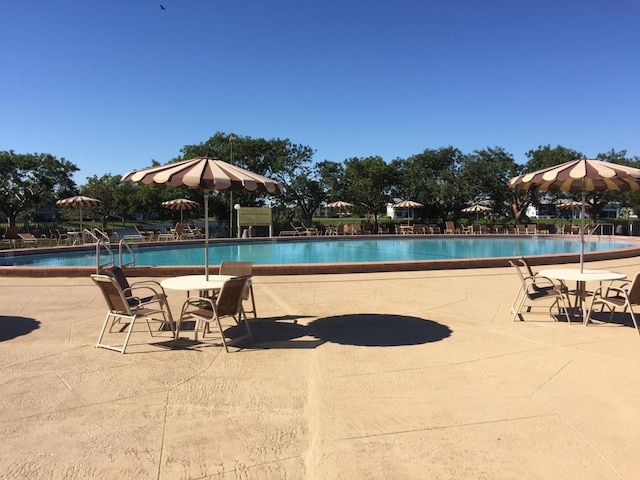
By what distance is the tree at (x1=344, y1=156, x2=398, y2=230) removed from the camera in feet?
116

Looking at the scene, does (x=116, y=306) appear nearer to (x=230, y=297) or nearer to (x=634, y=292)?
(x=230, y=297)

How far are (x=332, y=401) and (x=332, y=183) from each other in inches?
1323

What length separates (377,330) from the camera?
5629mm

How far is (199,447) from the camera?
287 cm

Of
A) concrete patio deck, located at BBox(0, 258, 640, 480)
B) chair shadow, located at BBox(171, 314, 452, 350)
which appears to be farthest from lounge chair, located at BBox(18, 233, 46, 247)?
chair shadow, located at BBox(171, 314, 452, 350)

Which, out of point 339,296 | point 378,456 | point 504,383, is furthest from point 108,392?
point 339,296

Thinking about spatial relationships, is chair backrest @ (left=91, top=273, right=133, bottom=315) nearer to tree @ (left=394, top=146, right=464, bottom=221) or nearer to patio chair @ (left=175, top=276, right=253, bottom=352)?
patio chair @ (left=175, top=276, right=253, bottom=352)

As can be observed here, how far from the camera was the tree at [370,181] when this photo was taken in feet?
116

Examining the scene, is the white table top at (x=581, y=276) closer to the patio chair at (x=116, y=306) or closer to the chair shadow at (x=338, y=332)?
the chair shadow at (x=338, y=332)

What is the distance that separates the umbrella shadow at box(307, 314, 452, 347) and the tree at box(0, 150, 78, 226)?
1397 inches

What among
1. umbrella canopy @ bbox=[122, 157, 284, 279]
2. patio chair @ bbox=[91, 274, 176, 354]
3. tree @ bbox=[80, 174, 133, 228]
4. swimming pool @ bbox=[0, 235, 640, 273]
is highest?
tree @ bbox=[80, 174, 133, 228]

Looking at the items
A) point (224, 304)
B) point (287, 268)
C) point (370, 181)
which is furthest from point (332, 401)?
point (370, 181)

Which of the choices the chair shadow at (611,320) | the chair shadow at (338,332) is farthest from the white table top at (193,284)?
the chair shadow at (611,320)

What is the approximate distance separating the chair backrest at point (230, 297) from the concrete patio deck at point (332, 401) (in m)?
0.46
